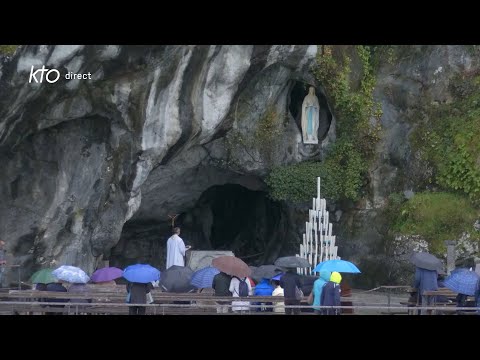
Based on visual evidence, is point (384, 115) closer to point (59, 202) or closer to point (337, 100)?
point (337, 100)

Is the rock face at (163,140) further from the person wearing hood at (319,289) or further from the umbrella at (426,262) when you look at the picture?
the umbrella at (426,262)

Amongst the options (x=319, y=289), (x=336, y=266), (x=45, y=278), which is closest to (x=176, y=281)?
(x=45, y=278)

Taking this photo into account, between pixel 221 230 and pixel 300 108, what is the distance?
16.3 feet

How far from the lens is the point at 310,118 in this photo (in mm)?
26141

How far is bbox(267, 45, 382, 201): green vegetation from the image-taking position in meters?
25.7

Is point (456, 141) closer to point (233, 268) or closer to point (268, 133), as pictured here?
point (268, 133)

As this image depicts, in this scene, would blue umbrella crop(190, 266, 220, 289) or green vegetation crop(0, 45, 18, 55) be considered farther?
green vegetation crop(0, 45, 18, 55)

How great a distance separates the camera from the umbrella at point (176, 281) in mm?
18891

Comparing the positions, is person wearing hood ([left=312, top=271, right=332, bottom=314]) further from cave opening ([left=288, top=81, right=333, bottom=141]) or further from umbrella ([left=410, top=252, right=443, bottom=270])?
cave opening ([left=288, top=81, right=333, bottom=141])

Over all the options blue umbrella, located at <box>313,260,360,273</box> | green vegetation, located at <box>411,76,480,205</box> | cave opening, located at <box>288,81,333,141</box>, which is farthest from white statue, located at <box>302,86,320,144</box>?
blue umbrella, located at <box>313,260,360,273</box>

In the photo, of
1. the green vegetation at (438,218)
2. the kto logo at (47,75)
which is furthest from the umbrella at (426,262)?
the kto logo at (47,75)

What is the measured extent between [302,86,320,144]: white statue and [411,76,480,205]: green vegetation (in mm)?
2127

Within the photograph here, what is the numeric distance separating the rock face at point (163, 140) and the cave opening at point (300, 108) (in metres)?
0.03

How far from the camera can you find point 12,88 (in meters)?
20.2
